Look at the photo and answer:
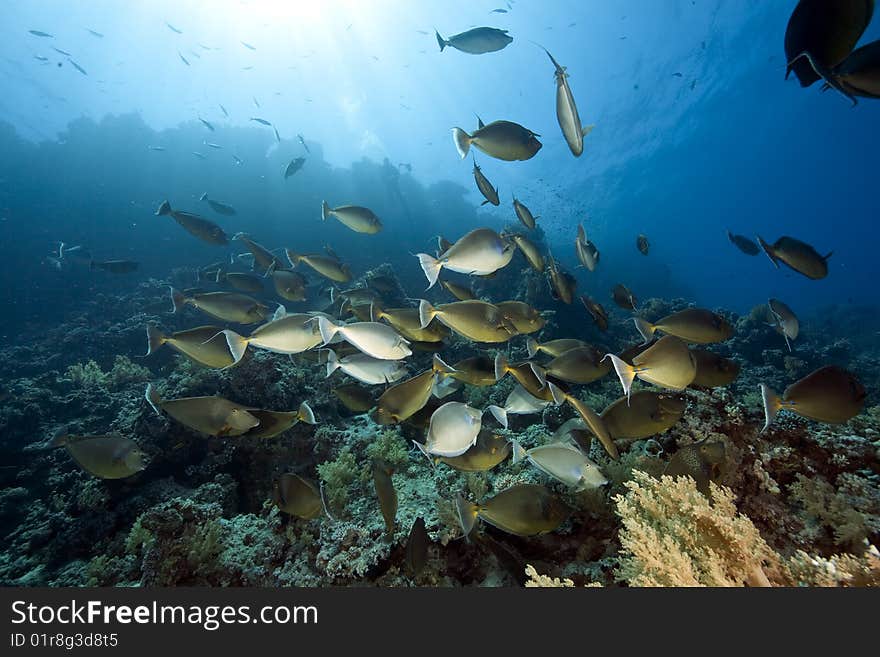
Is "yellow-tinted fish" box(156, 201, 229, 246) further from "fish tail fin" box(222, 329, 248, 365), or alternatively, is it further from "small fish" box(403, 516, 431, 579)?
"small fish" box(403, 516, 431, 579)

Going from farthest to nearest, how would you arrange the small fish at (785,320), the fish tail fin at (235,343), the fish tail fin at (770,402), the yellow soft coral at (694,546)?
the small fish at (785,320)
the fish tail fin at (235,343)
the fish tail fin at (770,402)
the yellow soft coral at (694,546)

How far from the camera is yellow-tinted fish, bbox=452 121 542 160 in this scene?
123 inches

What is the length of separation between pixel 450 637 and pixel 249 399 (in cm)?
451

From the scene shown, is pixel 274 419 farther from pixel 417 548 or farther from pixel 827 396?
pixel 827 396

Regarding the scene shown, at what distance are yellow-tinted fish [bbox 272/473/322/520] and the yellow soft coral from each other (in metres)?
2.39

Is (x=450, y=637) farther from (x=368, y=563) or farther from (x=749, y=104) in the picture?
(x=749, y=104)

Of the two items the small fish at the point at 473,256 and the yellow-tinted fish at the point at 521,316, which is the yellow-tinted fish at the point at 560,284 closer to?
the yellow-tinted fish at the point at 521,316

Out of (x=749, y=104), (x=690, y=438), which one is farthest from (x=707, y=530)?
(x=749, y=104)

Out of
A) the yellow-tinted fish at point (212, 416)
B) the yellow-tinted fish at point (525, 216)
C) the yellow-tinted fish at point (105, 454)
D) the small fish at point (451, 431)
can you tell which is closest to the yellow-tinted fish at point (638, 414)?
the small fish at point (451, 431)

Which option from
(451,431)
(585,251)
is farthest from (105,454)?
(585,251)

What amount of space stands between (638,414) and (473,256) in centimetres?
174

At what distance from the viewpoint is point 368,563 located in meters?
3.06

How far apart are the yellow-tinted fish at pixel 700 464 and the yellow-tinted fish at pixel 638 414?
366 millimetres

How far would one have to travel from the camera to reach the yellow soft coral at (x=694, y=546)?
2.11 metres
